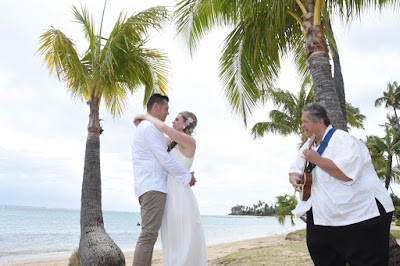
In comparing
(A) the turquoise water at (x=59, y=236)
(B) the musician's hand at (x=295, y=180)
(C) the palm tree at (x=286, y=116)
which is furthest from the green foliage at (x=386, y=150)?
(B) the musician's hand at (x=295, y=180)

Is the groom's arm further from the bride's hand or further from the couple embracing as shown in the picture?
the bride's hand

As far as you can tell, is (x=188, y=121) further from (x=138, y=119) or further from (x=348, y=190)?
(x=348, y=190)

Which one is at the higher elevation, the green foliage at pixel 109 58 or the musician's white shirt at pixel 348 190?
the green foliage at pixel 109 58

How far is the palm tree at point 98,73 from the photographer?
749 cm

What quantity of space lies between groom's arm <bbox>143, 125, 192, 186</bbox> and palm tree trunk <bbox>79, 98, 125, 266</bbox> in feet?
13.7

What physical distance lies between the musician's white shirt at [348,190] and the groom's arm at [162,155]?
1.24 m

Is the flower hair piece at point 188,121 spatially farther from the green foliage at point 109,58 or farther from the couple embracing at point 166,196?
the green foliage at point 109,58

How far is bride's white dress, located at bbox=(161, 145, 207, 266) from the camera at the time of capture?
10.5 ft

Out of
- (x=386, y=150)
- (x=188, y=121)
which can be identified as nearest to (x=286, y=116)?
(x=386, y=150)

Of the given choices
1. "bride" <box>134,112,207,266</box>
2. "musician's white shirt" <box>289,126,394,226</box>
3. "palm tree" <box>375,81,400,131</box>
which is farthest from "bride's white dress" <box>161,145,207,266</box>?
"palm tree" <box>375,81,400,131</box>

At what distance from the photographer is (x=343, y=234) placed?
246cm

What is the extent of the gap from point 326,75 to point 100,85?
17.8 feet

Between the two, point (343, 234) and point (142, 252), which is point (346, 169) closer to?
point (343, 234)

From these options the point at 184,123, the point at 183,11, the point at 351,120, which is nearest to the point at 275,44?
the point at 183,11
